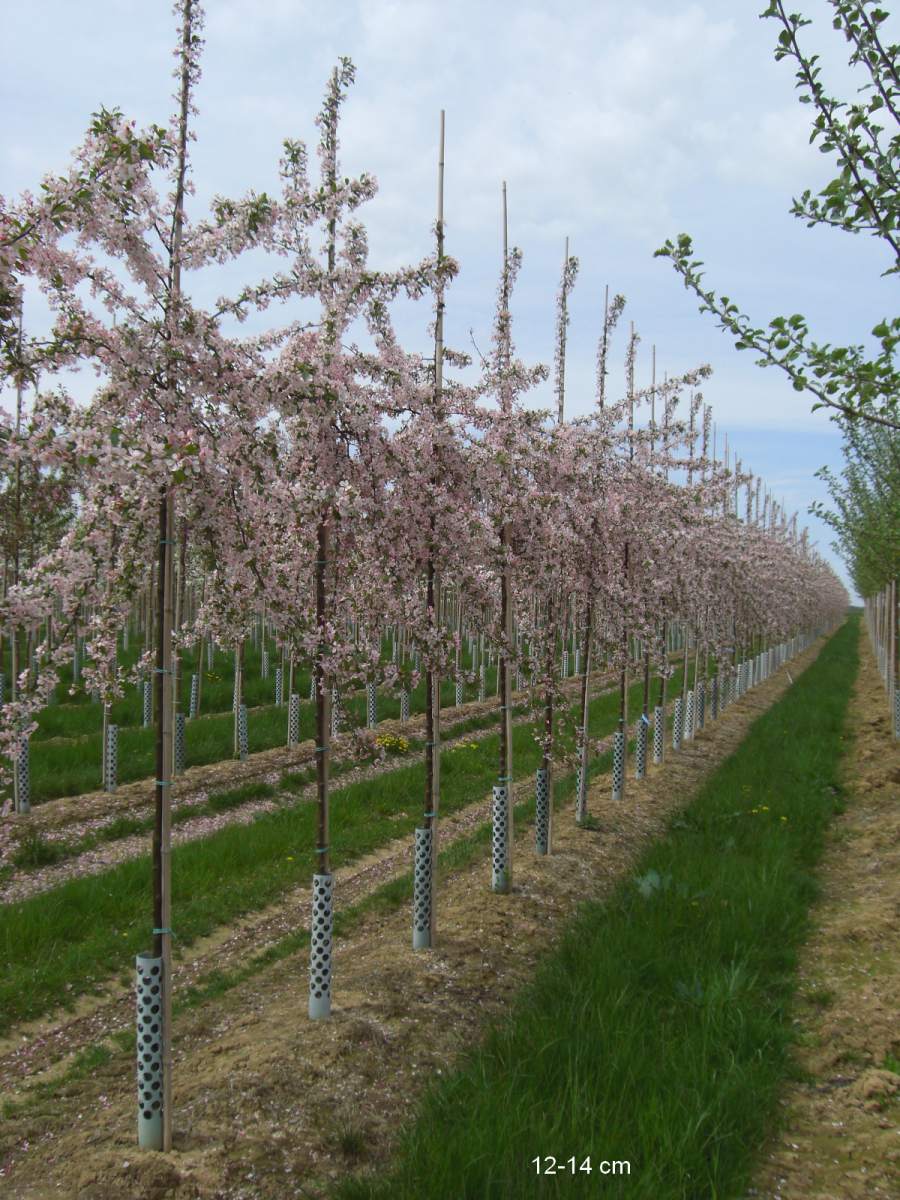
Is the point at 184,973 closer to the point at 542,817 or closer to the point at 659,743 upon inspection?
the point at 542,817

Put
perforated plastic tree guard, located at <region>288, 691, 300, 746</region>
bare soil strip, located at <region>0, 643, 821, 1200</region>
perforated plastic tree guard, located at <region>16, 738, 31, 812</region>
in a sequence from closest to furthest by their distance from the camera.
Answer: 1. bare soil strip, located at <region>0, 643, 821, 1200</region>
2. perforated plastic tree guard, located at <region>16, 738, 31, 812</region>
3. perforated plastic tree guard, located at <region>288, 691, 300, 746</region>

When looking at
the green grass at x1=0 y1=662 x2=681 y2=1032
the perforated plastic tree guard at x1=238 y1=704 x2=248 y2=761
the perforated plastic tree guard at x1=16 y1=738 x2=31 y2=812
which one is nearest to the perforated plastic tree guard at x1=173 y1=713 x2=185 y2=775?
the perforated plastic tree guard at x1=238 y1=704 x2=248 y2=761

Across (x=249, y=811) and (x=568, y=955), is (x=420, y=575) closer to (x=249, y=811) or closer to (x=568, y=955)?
(x=568, y=955)

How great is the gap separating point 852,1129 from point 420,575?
5.15 meters

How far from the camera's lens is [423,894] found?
24.9ft

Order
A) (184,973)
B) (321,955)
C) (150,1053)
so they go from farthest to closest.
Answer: (184,973) < (321,955) < (150,1053)

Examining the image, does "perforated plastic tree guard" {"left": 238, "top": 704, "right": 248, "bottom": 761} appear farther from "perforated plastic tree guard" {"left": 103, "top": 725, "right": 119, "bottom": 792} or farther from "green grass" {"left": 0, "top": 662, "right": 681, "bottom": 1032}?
"green grass" {"left": 0, "top": 662, "right": 681, "bottom": 1032}

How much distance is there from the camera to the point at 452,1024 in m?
6.27

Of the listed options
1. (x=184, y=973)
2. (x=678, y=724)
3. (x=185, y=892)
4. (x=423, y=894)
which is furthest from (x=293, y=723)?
(x=423, y=894)

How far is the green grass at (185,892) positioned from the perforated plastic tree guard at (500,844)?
8.21ft

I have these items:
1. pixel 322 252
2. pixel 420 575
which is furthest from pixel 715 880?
pixel 322 252

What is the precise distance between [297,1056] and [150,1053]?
1230 mm

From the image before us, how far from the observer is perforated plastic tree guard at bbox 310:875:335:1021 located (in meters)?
6.23

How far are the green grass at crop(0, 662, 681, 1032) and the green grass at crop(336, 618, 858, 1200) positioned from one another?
3860 mm
